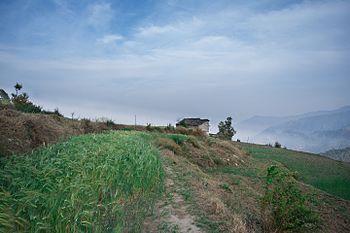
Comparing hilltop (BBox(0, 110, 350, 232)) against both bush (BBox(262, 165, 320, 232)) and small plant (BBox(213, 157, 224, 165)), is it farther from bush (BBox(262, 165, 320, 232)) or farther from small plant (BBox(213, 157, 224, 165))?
small plant (BBox(213, 157, 224, 165))

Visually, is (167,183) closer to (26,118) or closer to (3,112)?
(26,118)

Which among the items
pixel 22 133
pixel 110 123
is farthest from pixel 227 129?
pixel 22 133

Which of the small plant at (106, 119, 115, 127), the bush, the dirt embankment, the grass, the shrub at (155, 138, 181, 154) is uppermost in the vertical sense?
the small plant at (106, 119, 115, 127)

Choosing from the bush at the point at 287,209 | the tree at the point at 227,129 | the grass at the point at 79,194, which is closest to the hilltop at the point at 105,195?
the grass at the point at 79,194

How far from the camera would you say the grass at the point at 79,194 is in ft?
12.3

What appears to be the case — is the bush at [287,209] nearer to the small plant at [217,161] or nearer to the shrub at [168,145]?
the shrub at [168,145]

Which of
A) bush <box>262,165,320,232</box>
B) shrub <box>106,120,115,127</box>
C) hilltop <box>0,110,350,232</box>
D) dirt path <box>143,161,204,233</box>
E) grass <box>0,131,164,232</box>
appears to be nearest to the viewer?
grass <box>0,131,164,232</box>

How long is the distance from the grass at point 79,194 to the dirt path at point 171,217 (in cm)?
26

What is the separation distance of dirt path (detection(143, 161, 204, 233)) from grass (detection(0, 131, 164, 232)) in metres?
0.26

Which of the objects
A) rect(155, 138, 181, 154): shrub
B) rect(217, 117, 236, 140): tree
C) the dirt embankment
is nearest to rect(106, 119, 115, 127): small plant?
rect(155, 138, 181, 154): shrub

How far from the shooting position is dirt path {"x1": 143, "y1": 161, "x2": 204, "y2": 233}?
6.41 metres

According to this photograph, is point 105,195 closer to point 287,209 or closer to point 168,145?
point 287,209

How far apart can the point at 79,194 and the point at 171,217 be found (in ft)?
10.5

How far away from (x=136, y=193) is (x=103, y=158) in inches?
50.6
